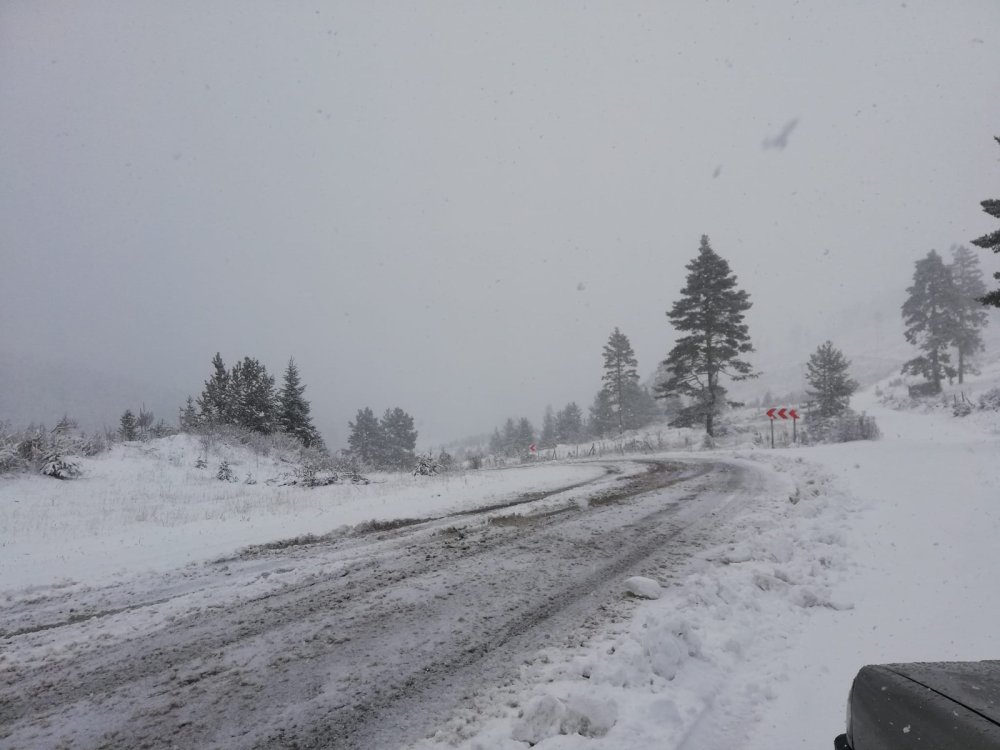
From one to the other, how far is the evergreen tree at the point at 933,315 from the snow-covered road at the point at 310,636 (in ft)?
138

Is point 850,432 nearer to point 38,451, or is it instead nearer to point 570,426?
point 38,451

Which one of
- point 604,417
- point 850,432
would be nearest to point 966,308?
point 850,432

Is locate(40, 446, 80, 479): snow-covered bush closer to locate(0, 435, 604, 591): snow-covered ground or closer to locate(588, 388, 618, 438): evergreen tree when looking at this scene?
locate(0, 435, 604, 591): snow-covered ground

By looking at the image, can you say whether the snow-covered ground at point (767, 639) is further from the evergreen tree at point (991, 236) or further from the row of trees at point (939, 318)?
the row of trees at point (939, 318)

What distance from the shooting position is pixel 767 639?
347 cm

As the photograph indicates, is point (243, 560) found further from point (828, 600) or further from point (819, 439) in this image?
point (819, 439)

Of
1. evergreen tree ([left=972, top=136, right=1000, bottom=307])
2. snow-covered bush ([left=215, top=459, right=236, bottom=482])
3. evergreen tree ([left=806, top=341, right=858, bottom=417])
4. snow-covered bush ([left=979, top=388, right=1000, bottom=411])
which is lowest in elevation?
snow-covered bush ([left=215, top=459, right=236, bottom=482])

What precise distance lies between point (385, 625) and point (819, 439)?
84.5ft

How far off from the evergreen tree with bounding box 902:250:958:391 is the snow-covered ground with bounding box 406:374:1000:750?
39.0 meters

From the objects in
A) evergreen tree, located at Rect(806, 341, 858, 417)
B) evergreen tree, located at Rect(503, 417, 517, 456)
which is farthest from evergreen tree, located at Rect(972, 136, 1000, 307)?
evergreen tree, located at Rect(503, 417, 517, 456)

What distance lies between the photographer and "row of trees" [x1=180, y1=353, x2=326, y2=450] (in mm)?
28750

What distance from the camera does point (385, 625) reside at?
3.76 m

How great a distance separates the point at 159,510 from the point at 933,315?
5014cm

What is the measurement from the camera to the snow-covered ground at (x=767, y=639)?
8.04 ft
